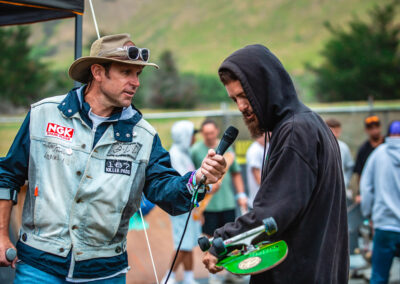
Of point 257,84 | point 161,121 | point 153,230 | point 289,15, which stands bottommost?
point 153,230

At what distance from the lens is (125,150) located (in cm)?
321

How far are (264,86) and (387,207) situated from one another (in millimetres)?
3571

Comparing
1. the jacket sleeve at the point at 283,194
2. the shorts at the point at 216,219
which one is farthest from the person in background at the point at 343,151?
the jacket sleeve at the point at 283,194

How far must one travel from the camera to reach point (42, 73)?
125ft

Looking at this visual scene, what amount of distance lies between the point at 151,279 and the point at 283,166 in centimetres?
503

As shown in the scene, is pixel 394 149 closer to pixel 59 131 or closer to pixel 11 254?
pixel 59 131

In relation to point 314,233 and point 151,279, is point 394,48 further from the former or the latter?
point 314,233

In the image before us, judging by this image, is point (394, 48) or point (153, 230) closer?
point (153, 230)

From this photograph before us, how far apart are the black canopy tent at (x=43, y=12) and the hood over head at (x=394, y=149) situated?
3.52 meters

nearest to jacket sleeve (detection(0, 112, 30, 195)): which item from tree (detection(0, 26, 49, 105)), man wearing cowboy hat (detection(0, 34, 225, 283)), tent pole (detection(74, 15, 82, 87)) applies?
man wearing cowboy hat (detection(0, 34, 225, 283))

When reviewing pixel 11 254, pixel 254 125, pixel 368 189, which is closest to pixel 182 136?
pixel 368 189

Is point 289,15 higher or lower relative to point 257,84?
higher

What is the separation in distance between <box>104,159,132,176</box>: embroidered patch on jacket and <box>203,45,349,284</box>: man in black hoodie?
2.79 ft

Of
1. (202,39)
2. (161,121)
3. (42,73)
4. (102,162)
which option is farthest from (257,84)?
(202,39)
